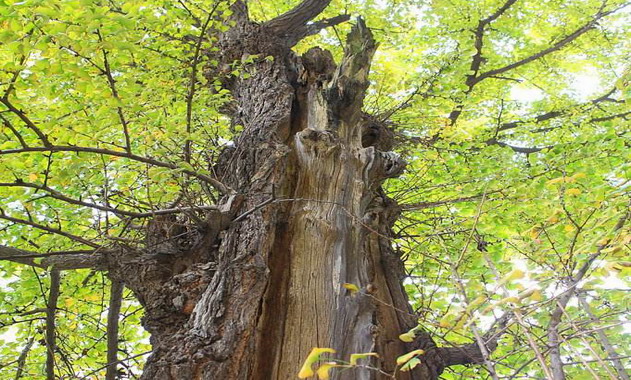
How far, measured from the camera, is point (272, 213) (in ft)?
8.39

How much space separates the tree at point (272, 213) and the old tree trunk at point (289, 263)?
0.01 metres

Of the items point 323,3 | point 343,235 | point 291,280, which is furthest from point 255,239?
point 323,3

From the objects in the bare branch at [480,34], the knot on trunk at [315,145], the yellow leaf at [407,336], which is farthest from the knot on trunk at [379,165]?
the bare branch at [480,34]

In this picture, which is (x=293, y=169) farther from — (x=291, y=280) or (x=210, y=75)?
(x=210, y=75)

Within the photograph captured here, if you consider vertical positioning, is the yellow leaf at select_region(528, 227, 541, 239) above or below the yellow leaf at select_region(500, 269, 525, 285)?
above

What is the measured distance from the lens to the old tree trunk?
200 cm

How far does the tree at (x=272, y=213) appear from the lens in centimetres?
184

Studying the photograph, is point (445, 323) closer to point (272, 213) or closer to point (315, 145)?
point (272, 213)

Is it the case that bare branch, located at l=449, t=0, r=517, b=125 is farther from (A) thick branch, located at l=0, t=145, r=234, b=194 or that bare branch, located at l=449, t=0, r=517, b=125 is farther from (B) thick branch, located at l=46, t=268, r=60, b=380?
(B) thick branch, located at l=46, t=268, r=60, b=380

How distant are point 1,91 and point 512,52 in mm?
7090

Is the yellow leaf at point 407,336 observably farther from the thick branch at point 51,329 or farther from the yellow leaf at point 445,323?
the thick branch at point 51,329

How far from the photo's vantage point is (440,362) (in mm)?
2307

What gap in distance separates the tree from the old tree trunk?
12mm

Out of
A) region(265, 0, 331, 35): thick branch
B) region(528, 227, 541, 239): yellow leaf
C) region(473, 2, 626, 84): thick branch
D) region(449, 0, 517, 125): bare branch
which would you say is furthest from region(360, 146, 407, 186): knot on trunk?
region(473, 2, 626, 84): thick branch
